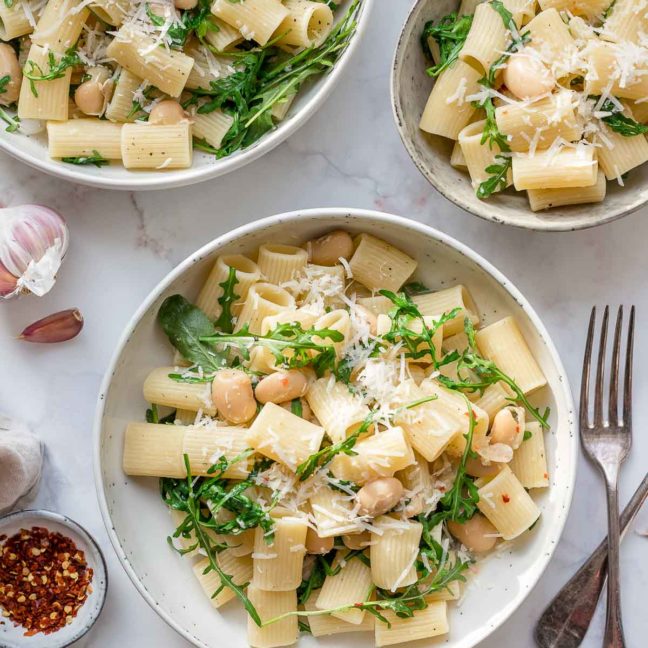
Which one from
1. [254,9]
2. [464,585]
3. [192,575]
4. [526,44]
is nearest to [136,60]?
[254,9]

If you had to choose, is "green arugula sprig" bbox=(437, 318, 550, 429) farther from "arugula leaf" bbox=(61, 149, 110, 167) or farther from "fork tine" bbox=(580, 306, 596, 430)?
"arugula leaf" bbox=(61, 149, 110, 167)

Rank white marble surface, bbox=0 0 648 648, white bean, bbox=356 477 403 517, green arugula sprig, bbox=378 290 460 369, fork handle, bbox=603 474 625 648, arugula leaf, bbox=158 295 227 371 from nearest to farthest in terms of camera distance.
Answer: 1. white bean, bbox=356 477 403 517
2. green arugula sprig, bbox=378 290 460 369
3. arugula leaf, bbox=158 295 227 371
4. fork handle, bbox=603 474 625 648
5. white marble surface, bbox=0 0 648 648

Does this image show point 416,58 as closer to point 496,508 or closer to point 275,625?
point 496,508

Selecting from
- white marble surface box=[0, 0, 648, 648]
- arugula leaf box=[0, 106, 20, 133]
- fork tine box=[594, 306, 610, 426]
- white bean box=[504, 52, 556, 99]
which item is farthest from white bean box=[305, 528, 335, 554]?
arugula leaf box=[0, 106, 20, 133]

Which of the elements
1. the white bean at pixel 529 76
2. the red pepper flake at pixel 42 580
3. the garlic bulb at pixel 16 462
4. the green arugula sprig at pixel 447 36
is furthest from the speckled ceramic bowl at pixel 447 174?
the red pepper flake at pixel 42 580

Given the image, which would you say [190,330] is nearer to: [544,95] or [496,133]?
[496,133]

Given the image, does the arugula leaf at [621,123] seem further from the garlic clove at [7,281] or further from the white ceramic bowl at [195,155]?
the garlic clove at [7,281]
